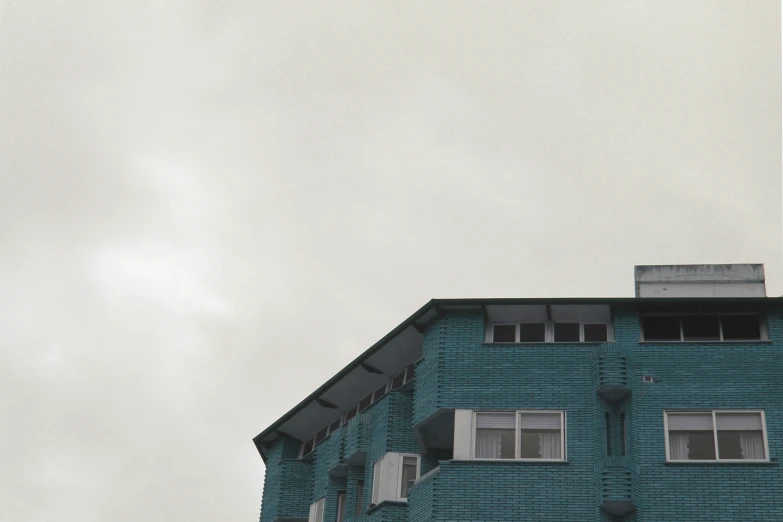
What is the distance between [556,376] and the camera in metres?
38.8

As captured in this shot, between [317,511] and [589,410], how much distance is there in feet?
42.5

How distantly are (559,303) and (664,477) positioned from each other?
6.58 m

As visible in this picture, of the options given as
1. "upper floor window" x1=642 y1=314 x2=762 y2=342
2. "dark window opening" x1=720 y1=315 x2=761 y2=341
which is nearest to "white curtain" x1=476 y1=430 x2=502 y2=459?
"upper floor window" x1=642 y1=314 x2=762 y2=342

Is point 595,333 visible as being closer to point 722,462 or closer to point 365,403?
point 722,462

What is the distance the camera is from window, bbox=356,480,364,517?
142 ft

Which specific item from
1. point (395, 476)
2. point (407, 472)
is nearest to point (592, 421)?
point (407, 472)

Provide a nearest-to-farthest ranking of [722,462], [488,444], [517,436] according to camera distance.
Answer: [722,462] < [517,436] < [488,444]

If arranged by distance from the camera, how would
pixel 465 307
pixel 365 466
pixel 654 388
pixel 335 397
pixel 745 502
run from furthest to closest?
1. pixel 335 397
2. pixel 365 466
3. pixel 465 307
4. pixel 654 388
5. pixel 745 502

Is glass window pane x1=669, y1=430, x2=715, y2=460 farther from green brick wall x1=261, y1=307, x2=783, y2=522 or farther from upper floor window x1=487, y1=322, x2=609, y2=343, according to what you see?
upper floor window x1=487, y1=322, x2=609, y2=343

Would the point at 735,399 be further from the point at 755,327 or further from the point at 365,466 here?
the point at 365,466

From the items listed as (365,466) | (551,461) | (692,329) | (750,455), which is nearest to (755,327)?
(692,329)

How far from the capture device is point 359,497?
43531 millimetres

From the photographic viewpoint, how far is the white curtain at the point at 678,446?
36844mm

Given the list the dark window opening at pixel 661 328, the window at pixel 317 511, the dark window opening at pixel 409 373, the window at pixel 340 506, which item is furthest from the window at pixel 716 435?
the window at pixel 317 511
